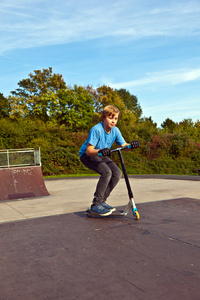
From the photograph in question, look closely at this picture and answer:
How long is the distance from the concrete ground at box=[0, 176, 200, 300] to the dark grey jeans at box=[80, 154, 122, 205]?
38 centimetres

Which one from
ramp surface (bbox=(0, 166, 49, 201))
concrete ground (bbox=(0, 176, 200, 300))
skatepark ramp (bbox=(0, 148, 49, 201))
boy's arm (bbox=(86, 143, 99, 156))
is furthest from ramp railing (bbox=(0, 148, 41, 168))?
boy's arm (bbox=(86, 143, 99, 156))

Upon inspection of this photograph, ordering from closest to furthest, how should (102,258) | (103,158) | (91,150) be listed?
(102,258), (91,150), (103,158)

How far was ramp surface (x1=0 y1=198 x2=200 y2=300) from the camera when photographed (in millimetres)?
2270

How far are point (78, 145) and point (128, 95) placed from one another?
130ft

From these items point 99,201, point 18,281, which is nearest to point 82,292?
point 18,281

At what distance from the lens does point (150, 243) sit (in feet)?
10.9

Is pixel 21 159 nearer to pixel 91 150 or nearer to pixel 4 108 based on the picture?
pixel 91 150

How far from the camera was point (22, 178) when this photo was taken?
8180 millimetres

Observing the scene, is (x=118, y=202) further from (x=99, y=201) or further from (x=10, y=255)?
(x=10, y=255)

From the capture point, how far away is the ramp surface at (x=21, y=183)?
7.62m

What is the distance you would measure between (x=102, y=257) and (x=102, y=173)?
1.70m

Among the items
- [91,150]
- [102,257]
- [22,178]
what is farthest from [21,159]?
[102,257]

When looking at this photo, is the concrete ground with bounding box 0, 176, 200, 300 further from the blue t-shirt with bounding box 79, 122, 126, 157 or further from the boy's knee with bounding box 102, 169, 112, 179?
the blue t-shirt with bounding box 79, 122, 126, 157

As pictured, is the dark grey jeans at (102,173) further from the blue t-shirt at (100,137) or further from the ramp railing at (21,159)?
the ramp railing at (21,159)
